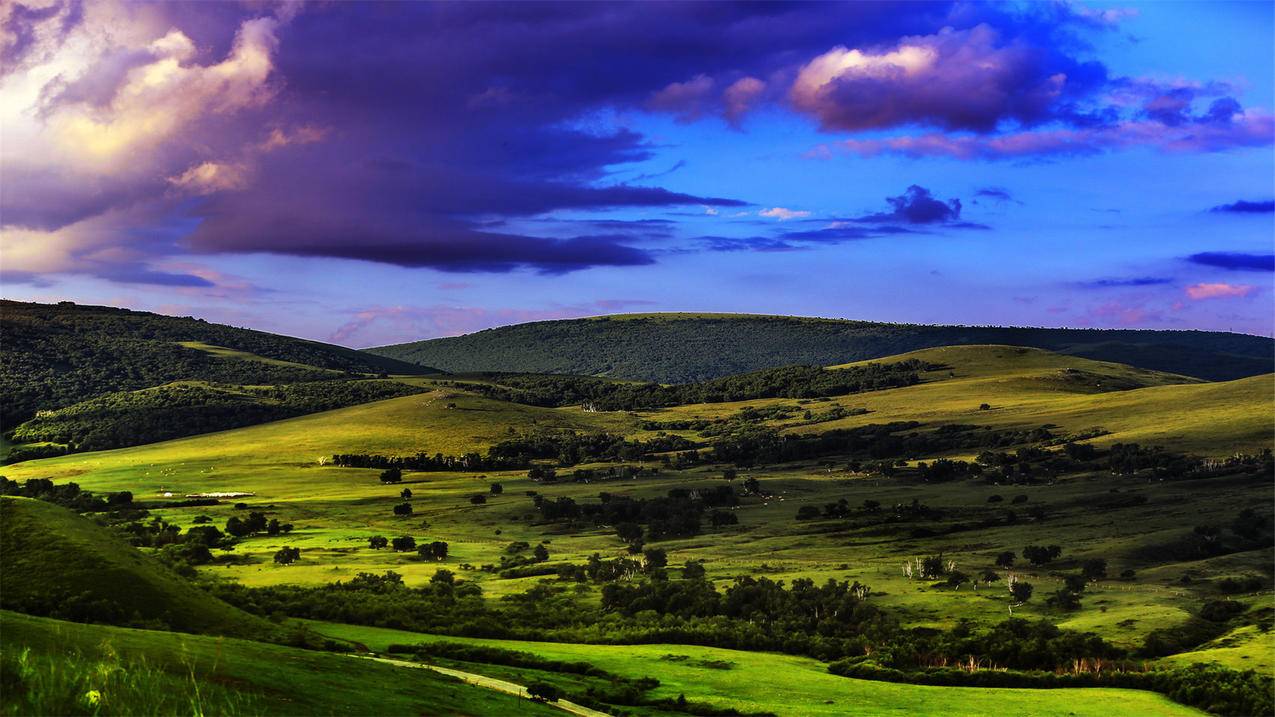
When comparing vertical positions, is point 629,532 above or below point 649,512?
below

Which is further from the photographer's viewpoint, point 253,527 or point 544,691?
point 253,527

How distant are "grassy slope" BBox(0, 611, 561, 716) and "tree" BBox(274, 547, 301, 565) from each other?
6364cm

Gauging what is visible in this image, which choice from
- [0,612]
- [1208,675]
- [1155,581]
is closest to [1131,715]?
[1208,675]

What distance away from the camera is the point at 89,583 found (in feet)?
160

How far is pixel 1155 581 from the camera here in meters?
84.9

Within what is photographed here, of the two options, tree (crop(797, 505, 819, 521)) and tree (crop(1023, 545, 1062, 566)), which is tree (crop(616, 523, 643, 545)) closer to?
tree (crop(797, 505, 819, 521))

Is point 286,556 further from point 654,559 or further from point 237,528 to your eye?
point 654,559

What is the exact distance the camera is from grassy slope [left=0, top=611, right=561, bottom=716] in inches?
1134

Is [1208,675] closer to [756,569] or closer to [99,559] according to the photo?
[756,569]

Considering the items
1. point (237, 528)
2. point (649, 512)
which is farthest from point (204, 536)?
point (649, 512)

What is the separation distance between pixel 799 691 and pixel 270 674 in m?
29.8

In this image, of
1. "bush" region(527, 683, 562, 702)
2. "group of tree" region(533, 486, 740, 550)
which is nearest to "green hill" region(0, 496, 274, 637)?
"bush" region(527, 683, 562, 702)

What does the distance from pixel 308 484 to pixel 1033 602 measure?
124003mm

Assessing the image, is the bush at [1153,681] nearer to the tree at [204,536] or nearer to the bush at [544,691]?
the bush at [544,691]
